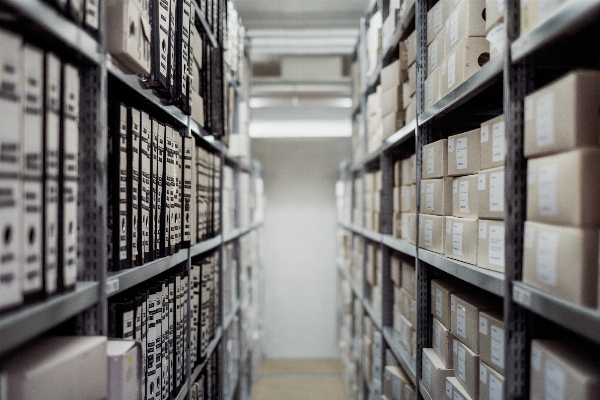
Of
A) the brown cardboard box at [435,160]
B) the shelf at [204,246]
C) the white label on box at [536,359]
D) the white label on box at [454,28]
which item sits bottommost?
the white label on box at [536,359]

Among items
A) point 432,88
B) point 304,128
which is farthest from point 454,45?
point 304,128

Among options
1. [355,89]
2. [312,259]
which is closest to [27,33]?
[355,89]

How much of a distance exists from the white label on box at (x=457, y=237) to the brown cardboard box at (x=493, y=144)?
206 mm

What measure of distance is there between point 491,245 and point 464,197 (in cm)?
25

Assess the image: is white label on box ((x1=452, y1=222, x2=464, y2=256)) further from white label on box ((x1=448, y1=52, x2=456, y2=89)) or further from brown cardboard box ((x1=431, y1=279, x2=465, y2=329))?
white label on box ((x1=448, y1=52, x2=456, y2=89))

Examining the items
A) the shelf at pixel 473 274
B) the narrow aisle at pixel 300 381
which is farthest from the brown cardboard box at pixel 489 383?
the narrow aisle at pixel 300 381

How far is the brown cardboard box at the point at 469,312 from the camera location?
1335 millimetres

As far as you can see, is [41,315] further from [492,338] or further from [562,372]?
[492,338]

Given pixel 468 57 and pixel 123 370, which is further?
pixel 468 57

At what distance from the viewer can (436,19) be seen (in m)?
1.64

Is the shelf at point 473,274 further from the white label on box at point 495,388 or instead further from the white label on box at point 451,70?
the white label on box at point 451,70

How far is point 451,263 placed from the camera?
136cm

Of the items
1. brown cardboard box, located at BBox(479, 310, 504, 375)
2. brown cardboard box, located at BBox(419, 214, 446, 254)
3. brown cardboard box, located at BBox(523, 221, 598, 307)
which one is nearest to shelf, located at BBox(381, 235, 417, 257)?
brown cardboard box, located at BBox(419, 214, 446, 254)

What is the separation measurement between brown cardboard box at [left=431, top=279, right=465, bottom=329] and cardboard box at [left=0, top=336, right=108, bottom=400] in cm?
110
